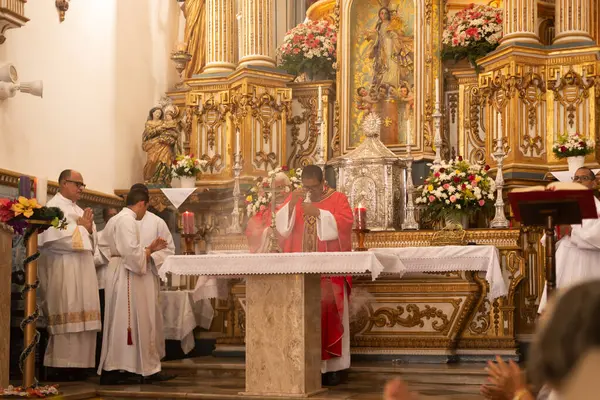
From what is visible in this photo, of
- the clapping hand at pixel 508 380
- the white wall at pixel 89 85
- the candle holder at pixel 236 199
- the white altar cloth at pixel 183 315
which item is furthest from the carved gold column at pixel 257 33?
the clapping hand at pixel 508 380

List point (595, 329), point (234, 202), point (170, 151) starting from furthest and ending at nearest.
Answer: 1. point (170, 151)
2. point (234, 202)
3. point (595, 329)

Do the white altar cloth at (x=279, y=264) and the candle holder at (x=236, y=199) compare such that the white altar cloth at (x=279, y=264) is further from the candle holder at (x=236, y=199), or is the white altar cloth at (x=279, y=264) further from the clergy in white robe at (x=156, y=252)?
the candle holder at (x=236, y=199)

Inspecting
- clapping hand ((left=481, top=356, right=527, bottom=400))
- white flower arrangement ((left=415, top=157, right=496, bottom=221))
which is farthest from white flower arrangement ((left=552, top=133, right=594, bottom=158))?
clapping hand ((left=481, top=356, right=527, bottom=400))

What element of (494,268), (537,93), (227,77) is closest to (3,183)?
(227,77)

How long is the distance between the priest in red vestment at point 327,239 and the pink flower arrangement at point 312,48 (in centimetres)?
366

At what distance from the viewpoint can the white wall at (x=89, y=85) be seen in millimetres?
9125

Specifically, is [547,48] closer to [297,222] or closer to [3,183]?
[297,222]

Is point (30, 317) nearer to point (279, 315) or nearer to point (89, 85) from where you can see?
point (279, 315)

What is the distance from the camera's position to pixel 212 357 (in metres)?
9.45

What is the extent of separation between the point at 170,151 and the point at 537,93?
4.20m

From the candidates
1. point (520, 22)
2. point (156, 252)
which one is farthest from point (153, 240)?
point (520, 22)

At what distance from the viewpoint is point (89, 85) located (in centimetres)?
1053

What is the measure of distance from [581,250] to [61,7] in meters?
5.74

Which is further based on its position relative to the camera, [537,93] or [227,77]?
[227,77]
